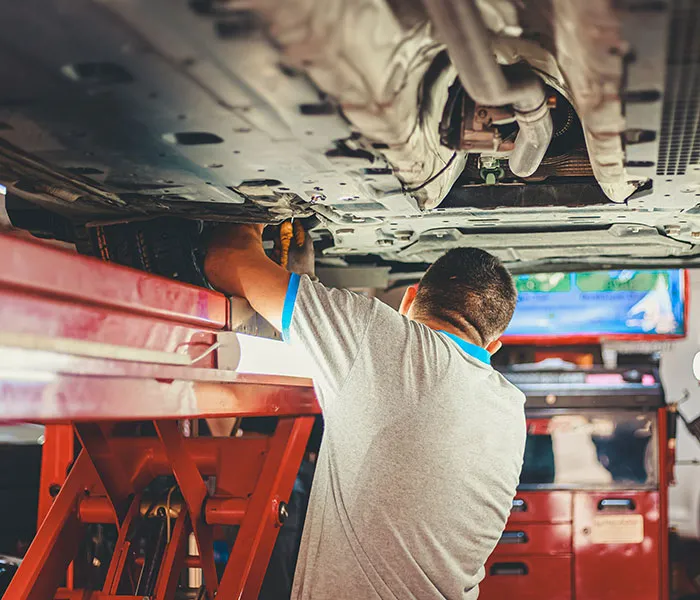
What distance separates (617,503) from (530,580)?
578 millimetres

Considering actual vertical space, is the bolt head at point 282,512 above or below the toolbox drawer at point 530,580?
above

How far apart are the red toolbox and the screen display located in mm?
513

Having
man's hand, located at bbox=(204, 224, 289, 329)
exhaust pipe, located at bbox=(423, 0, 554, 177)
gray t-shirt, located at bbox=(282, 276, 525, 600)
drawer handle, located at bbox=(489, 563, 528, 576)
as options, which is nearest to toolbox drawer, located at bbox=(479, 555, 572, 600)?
drawer handle, located at bbox=(489, 563, 528, 576)

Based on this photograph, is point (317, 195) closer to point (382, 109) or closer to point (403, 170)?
point (403, 170)

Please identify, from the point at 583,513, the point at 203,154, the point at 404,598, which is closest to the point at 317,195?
the point at 203,154

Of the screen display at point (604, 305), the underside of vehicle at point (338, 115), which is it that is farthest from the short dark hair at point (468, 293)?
the screen display at point (604, 305)

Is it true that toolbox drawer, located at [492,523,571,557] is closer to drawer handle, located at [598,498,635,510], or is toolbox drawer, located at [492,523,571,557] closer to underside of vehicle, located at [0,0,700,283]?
drawer handle, located at [598,498,635,510]

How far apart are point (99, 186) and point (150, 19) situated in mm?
685

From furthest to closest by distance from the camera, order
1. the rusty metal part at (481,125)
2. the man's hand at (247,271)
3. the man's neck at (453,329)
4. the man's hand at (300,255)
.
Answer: the man's hand at (300,255) → the man's neck at (453,329) → the man's hand at (247,271) → the rusty metal part at (481,125)

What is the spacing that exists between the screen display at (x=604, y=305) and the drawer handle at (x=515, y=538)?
1110mm

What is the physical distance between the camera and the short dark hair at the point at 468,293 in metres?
1.93

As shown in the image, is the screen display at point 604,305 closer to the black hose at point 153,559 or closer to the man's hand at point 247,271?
the black hose at point 153,559

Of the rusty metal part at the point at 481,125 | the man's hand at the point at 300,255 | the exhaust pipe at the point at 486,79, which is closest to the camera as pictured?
the exhaust pipe at the point at 486,79

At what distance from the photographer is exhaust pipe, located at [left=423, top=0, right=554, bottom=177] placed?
80cm
